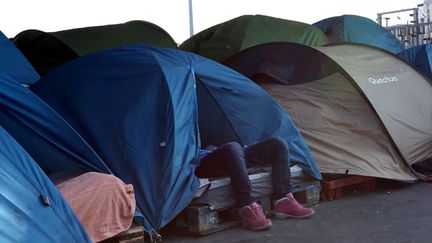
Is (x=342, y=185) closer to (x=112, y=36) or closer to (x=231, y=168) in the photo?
(x=231, y=168)

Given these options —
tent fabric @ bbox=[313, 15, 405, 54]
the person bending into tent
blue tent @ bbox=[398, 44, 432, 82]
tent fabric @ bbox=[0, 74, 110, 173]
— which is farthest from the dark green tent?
tent fabric @ bbox=[0, 74, 110, 173]

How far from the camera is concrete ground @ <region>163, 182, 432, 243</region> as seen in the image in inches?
199

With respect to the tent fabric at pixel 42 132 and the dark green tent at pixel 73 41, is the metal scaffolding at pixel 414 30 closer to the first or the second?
the dark green tent at pixel 73 41

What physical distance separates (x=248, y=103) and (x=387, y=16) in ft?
32.1

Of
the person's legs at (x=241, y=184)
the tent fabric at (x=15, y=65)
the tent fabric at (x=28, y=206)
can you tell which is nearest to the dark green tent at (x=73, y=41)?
the tent fabric at (x=15, y=65)

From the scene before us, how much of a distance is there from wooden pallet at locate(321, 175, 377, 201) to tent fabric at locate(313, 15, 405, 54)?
4269mm

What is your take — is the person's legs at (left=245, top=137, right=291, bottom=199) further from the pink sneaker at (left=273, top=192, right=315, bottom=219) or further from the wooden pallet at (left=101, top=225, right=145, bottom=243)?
the wooden pallet at (left=101, top=225, right=145, bottom=243)

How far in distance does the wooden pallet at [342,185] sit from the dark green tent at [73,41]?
4018mm

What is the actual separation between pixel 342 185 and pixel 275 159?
1215mm

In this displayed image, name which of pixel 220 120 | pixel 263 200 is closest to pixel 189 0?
pixel 220 120

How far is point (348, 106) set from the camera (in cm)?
696

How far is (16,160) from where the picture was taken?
12.8ft

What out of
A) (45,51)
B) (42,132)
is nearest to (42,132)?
(42,132)

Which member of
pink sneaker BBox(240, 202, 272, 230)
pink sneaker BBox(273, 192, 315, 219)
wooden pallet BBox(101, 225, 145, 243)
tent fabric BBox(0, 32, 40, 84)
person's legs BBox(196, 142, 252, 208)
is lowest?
pink sneaker BBox(273, 192, 315, 219)
